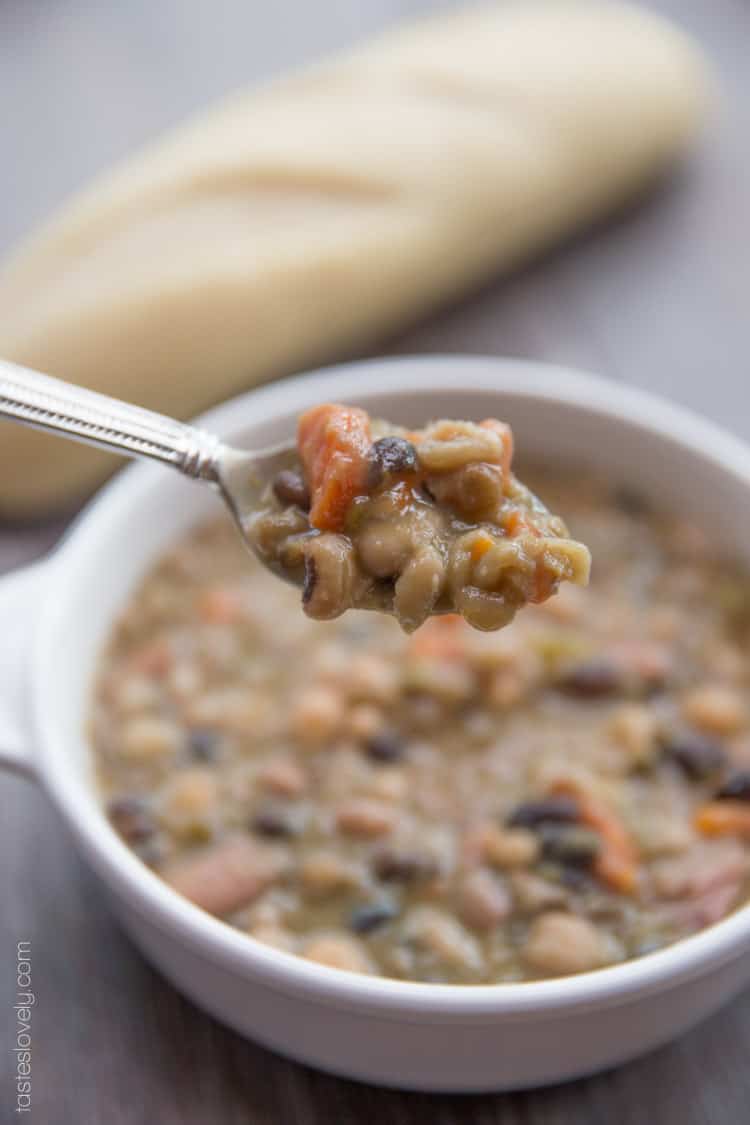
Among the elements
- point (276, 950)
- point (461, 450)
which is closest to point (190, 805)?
point (276, 950)

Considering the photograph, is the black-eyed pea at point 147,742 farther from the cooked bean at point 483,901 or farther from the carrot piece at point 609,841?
the carrot piece at point 609,841

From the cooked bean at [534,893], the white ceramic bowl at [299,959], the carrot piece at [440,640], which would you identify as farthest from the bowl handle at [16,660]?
the cooked bean at [534,893]

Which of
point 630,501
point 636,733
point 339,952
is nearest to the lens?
point 339,952

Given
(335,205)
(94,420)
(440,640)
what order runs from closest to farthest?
(94,420)
(440,640)
(335,205)

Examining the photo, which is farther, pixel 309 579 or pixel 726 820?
pixel 726 820

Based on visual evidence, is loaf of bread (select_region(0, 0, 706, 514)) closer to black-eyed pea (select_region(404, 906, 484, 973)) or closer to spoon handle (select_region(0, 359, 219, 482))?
spoon handle (select_region(0, 359, 219, 482))

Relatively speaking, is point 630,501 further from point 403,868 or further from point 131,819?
point 131,819

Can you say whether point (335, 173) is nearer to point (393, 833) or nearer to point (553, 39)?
point (553, 39)
